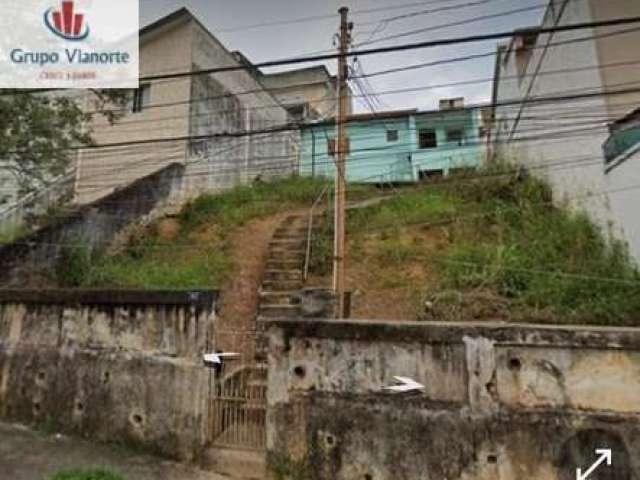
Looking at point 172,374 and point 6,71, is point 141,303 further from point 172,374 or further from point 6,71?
point 6,71

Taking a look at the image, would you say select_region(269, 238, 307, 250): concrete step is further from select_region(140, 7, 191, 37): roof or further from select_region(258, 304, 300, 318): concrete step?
select_region(140, 7, 191, 37): roof

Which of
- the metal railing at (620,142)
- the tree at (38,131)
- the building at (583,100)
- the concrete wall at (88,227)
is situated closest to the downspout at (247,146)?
the concrete wall at (88,227)

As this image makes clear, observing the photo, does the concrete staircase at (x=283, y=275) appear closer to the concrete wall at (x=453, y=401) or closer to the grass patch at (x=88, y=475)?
the concrete wall at (x=453, y=401)

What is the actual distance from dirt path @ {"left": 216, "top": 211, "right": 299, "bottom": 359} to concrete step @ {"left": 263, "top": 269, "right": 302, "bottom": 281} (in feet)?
1.01

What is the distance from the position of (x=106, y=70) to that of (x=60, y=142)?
1701 mm

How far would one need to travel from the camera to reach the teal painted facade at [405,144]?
771 inches

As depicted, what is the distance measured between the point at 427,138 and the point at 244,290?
14463mm

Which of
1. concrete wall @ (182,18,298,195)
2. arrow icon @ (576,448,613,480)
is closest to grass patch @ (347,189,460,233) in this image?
concrete wall @ (182,18,298,195)

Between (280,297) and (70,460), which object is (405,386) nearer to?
(70,460)

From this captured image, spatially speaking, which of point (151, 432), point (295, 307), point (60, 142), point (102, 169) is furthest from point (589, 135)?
point (102, 169)

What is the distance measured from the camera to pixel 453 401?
4059mm

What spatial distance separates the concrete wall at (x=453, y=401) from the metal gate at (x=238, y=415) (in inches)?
15.6

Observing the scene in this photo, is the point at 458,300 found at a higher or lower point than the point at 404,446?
higher

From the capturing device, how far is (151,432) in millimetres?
5129
